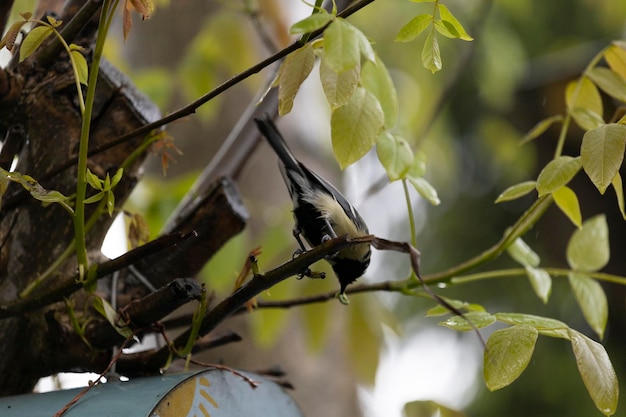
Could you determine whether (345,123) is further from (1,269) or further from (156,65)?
(156,65)

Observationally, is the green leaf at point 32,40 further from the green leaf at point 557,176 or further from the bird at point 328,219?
the green leaf at point 557,176

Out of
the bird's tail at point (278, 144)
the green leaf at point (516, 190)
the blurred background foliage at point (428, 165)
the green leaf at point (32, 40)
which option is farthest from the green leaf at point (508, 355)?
the blurred background foliage at point (428, 165)

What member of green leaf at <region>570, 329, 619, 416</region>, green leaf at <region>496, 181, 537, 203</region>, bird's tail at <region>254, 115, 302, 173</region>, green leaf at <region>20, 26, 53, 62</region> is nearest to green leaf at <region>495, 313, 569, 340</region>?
green leaf at <region>570, 329, 619, 416</region>

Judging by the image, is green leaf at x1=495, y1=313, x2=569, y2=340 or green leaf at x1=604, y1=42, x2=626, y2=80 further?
green leaf at x1=604, y1=42, x2=626, y2=80

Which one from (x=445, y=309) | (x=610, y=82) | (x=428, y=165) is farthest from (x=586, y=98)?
(x=428, y=165)

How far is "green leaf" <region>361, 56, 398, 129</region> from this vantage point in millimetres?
612

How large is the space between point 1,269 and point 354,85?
0.34 meters

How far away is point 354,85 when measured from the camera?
0.47 metres

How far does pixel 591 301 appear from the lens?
668 mm

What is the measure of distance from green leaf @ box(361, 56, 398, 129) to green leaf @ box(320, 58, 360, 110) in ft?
0.47

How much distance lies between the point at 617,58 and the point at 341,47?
0.35 m

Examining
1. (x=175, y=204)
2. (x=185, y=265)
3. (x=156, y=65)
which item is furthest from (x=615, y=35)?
(x=185, y=265)

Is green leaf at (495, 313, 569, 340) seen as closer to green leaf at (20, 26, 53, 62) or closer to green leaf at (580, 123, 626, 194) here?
green leaf at (580, 123, 626, 194)

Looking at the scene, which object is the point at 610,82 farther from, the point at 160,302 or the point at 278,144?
the point at 160,302
